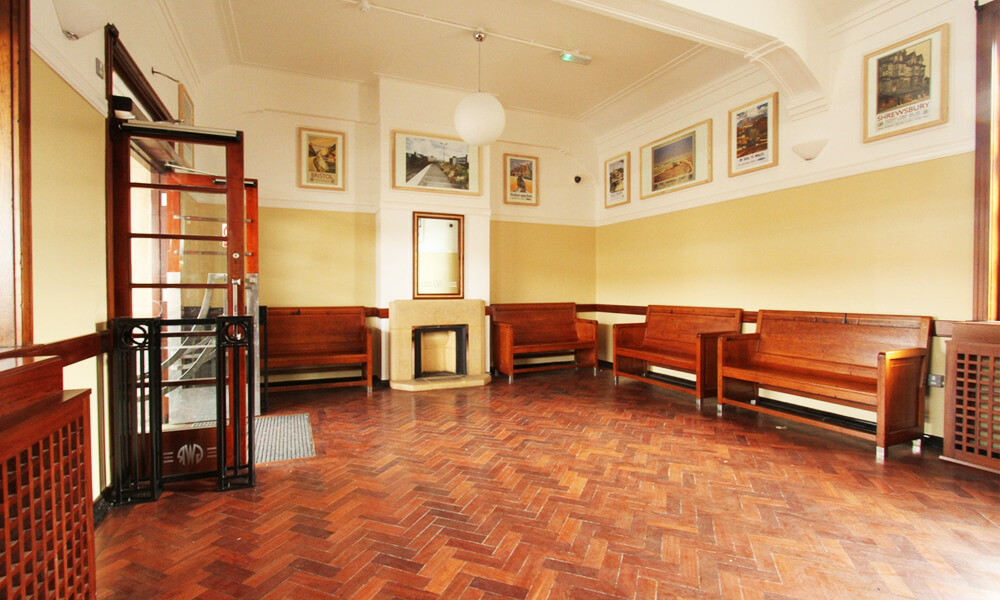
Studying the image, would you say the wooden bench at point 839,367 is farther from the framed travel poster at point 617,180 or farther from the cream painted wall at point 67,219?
the cream painted wall at point 67,219

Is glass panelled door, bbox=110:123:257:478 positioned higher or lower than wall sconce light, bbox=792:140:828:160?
lower

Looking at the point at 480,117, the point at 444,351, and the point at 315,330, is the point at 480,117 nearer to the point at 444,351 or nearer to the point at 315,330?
the point at 444,351

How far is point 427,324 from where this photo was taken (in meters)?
5.86

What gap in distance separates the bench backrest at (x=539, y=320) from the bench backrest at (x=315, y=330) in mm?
1905

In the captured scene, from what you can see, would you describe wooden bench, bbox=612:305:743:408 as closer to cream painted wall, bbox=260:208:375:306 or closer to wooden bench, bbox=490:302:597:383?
wooden bench, bbox=490:302:597:383

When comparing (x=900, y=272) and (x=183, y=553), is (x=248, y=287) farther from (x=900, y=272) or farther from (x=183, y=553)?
(x=900, y=272)

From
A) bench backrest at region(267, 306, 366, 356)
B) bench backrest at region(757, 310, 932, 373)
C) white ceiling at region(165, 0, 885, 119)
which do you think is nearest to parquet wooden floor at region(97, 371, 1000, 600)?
bench backrest at region(757, 310, 932, 373)

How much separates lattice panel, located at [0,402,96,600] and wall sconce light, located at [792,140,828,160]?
18.0ft

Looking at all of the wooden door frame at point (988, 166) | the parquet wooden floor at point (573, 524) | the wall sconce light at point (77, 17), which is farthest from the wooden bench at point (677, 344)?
the wall sconce light at point (77, 17)

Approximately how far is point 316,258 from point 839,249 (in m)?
5.84

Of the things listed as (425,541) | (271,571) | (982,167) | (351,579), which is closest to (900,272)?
(982,167)

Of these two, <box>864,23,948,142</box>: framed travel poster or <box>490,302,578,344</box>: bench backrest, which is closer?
<box>864,23,948,142</box>: framed travel poster

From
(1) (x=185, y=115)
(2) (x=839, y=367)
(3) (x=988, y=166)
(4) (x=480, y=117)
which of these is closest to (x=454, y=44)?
(4) (x=480, y=117)

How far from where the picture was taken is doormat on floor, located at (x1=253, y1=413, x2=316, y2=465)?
3.39m
